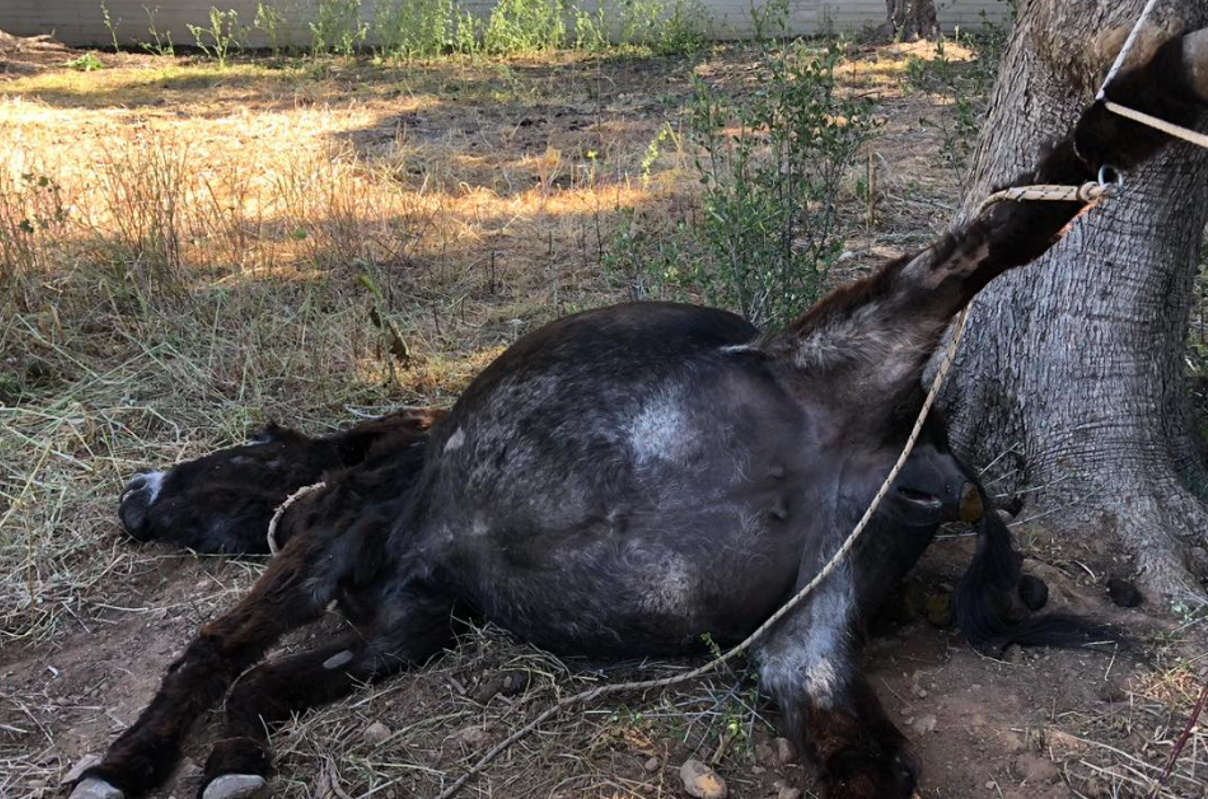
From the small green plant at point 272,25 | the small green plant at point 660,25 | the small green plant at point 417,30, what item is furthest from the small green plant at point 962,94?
the small green plant at point 272,25

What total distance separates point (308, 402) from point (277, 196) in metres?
1.96

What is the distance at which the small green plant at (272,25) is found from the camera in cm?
1158

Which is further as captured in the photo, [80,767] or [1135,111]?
[80,767]

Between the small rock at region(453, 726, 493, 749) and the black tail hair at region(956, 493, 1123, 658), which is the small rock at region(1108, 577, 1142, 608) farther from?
the small rock at region(453, 726, 493, 749)

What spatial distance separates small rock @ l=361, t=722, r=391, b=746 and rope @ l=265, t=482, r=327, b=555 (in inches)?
34.1

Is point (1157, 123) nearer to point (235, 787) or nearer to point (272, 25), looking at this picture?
point (235, 787)

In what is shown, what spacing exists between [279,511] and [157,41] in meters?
11.1

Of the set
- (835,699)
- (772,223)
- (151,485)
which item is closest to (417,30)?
(772,223)

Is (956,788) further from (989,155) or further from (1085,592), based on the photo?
(989,155)

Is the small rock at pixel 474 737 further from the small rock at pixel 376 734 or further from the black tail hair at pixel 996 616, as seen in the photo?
the black tail hair at pixel 996 616

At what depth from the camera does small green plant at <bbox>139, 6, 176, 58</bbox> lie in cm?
1193

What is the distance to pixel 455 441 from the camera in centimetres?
299

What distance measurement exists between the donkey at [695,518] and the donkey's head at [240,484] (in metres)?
0.52

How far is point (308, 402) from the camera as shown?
4273 mm
